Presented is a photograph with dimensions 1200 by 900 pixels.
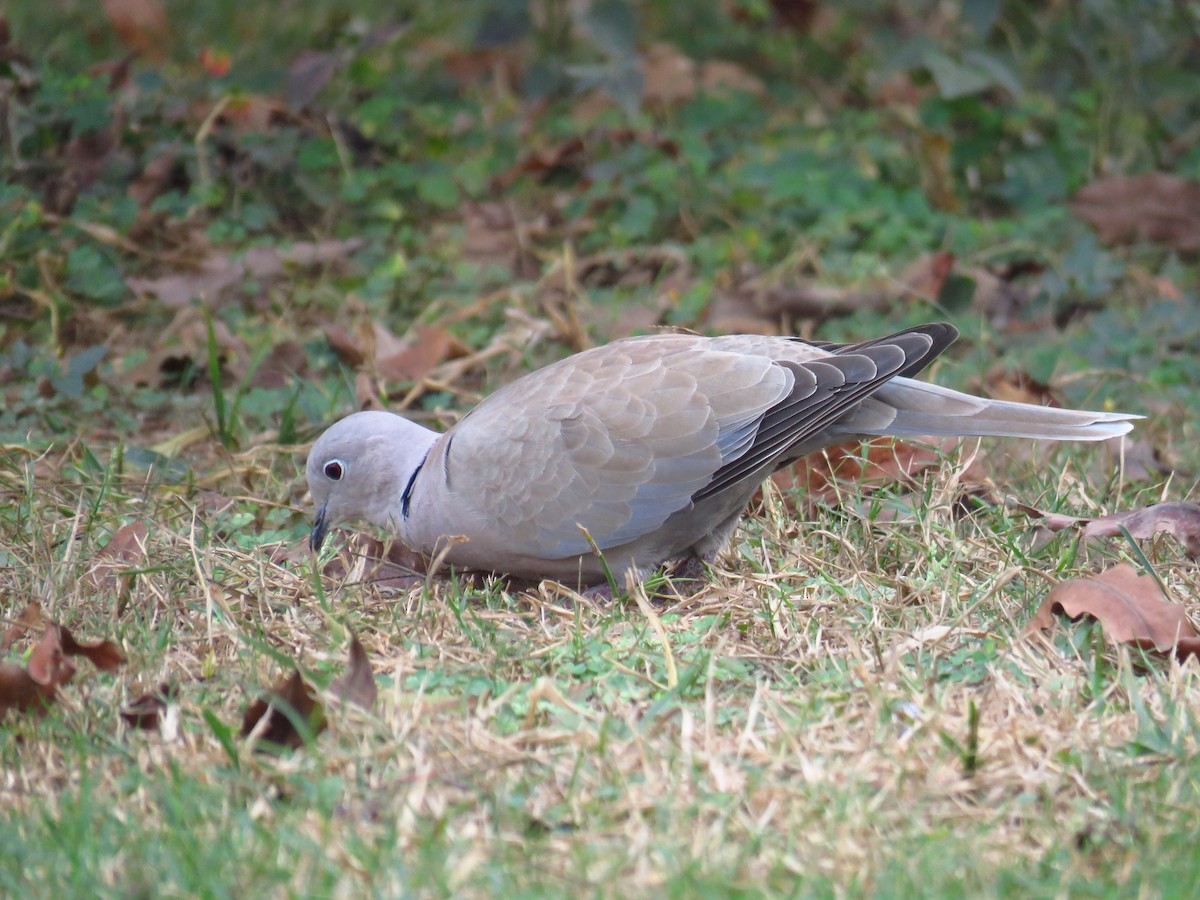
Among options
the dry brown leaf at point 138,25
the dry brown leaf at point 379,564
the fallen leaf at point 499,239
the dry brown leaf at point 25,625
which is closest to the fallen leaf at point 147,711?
the dry brown leaf at point 25,625

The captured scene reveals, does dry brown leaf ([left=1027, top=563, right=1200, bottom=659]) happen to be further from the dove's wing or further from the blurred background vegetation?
the blurred background vegetation

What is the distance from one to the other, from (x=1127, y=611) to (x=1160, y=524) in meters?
0.59

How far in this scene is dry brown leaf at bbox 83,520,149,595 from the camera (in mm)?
3322

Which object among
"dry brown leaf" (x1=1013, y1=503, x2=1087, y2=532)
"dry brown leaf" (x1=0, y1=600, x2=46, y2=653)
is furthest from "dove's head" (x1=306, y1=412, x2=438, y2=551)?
"dry brown leaf" (x1=1013, y1=503, x2=1087, y2=532)

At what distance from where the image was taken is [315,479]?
3.79 m

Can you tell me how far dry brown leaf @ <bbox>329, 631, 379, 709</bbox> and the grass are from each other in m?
0.06

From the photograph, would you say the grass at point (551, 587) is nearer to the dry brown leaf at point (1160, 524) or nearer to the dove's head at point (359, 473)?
the dry brown leaf at point (1160, 524)

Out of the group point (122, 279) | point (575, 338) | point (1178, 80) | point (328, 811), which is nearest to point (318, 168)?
point (122, 279)

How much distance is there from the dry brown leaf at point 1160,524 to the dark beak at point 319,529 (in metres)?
1.87

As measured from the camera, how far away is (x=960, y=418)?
141 inches

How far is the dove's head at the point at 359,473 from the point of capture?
12.4 ft

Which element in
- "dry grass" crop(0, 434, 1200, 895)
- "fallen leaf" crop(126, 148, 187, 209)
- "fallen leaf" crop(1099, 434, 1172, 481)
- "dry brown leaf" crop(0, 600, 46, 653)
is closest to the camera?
"dry grass" crop(0, 434, 1200, 895)

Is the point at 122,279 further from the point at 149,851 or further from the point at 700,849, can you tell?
the point at 700,849

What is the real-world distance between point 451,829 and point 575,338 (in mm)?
2734
